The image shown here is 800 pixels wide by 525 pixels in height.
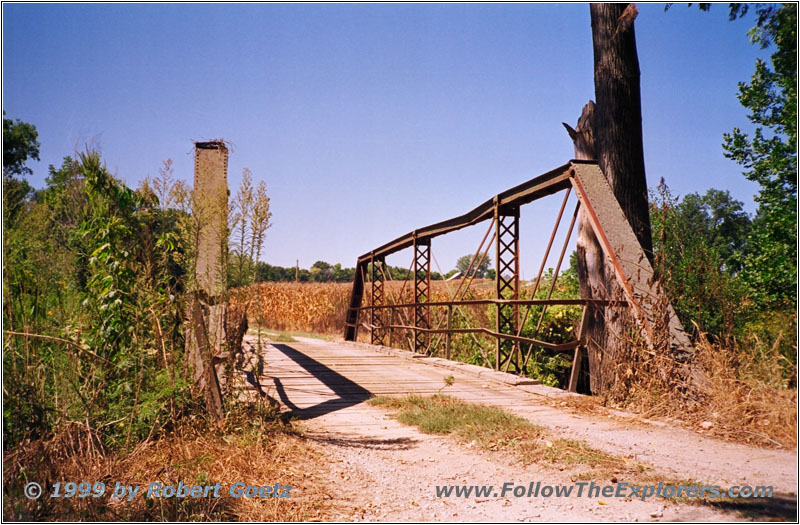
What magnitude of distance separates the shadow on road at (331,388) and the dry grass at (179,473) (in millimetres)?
1394

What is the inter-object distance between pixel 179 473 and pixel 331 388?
3.75 m

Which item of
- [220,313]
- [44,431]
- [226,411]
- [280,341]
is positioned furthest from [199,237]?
[280,341]

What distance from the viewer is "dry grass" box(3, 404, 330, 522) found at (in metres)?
2.73

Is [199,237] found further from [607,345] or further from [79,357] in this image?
[607,345]

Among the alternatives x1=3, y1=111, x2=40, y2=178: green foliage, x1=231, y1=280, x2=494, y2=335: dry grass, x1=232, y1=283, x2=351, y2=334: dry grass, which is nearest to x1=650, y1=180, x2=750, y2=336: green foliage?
x1=231, y1=280, x2=494, y2=335: dry grass

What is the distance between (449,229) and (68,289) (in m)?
7.16

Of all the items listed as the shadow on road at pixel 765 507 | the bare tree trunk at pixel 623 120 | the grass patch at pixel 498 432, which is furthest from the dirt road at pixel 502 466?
the bare tree trunk at pixel 623 120

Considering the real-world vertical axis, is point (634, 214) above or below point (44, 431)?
above

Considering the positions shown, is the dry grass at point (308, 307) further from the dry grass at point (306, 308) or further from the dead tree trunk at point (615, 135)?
the dead tree trunk at point (615, 135)

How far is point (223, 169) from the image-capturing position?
14.5 feet

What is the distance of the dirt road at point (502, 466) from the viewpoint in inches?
110

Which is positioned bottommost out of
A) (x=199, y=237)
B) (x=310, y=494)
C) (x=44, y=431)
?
(x=310, y=494)

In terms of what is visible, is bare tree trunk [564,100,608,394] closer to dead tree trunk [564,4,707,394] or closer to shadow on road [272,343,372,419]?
dead tree trunk [564,4,707,394]

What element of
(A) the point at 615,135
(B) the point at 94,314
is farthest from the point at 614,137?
(B) the point at 94,314
